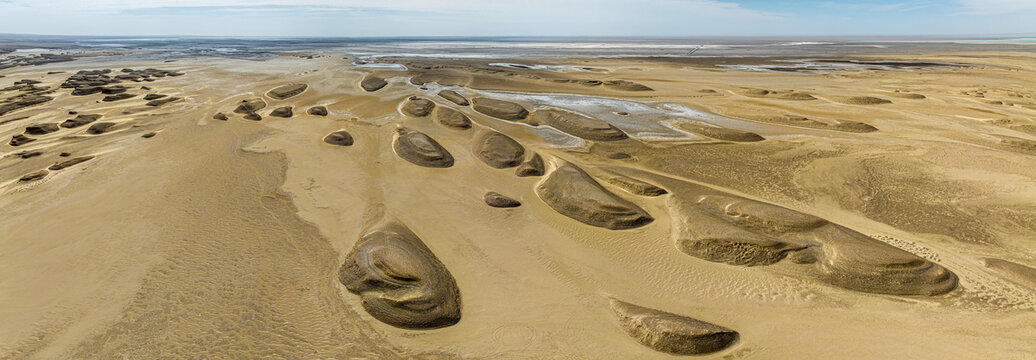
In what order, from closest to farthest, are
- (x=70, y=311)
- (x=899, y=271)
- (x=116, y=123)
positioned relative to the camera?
(x=70, y=311)
(x=899, y=271)
(x=116, y=123)

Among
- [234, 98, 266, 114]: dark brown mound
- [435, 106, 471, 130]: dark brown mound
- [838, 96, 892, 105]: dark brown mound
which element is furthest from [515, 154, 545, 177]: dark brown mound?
[838, 96, 892, 105]: dark brown mound

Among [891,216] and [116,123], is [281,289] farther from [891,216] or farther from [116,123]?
[116,123]

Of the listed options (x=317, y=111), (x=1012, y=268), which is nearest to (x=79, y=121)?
(x=317, y=111)

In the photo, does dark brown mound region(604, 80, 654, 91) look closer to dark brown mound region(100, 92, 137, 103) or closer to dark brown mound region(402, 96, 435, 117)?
dark brown mound region(402, 96, 435, 117)

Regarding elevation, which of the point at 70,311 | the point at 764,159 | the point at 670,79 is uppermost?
the point at 670,79

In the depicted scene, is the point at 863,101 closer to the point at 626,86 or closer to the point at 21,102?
the point at 626,86


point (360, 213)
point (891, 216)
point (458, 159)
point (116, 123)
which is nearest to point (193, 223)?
point (360, 213)
